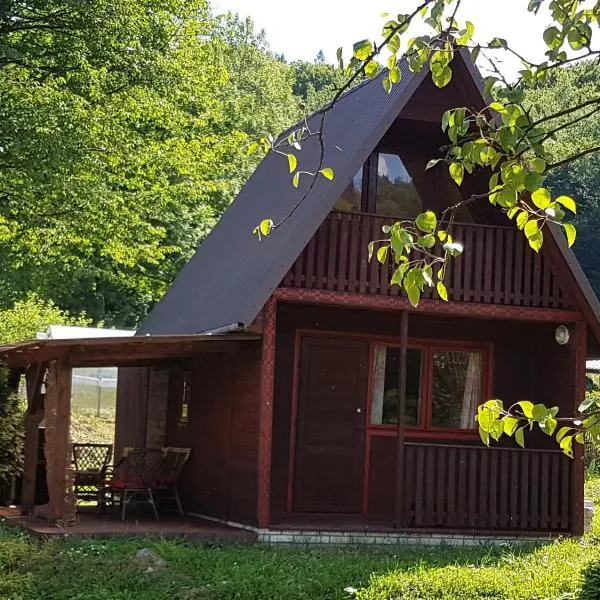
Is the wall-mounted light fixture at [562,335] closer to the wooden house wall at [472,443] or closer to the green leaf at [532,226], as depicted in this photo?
the wooden house wall at [472,443]

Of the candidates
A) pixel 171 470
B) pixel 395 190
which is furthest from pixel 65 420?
pixel 395 190

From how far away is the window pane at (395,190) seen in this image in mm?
12781

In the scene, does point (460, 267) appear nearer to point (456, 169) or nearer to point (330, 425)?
point (330, 425)

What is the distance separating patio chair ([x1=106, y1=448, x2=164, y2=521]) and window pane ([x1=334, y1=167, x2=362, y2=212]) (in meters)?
3.74

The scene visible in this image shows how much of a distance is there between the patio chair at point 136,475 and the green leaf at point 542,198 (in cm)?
913

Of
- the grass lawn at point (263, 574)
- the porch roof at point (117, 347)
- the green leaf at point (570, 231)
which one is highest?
the green leaf at point (570, 231)

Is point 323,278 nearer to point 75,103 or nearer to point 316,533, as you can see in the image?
point 316,533

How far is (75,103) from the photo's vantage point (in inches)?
682

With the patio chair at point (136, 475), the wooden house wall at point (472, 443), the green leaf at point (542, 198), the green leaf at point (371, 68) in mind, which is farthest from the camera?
the patio chair at point (136, 475)

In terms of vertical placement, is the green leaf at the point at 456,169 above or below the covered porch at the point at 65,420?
above

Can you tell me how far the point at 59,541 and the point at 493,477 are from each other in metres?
4.89

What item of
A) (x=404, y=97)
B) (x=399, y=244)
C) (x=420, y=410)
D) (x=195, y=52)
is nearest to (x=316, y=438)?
(x=420, y=410)

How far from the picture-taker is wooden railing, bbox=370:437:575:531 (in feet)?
37.8

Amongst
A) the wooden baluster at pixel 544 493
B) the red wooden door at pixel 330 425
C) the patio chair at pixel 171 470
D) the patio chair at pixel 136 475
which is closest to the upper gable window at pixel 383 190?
the red wooden door at pixel 330 425
